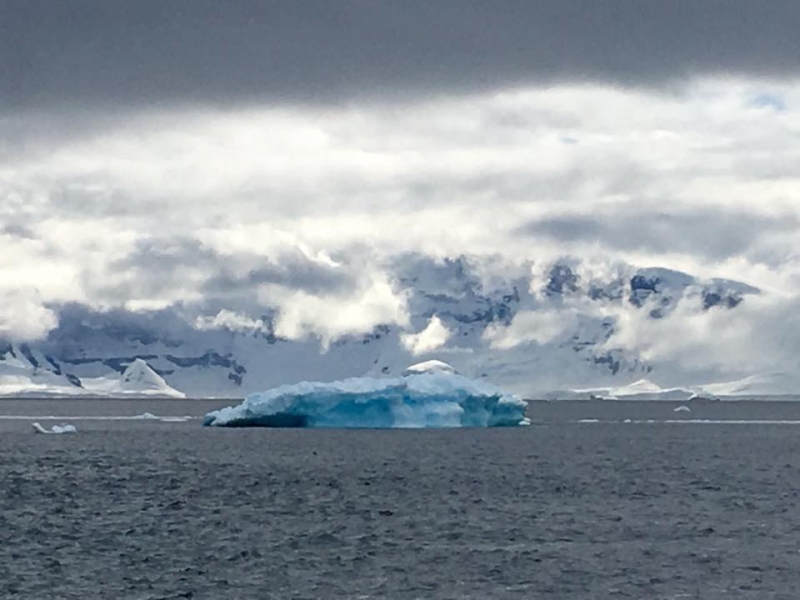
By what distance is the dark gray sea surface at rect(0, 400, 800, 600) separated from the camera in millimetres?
35094

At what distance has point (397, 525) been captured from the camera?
46.9 meters

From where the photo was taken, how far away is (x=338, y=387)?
105 meters

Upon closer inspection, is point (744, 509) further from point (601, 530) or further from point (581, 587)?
point (581, 587)

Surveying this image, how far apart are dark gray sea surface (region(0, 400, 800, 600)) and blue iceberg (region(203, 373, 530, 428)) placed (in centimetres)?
1768

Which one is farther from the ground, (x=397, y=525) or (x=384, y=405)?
(x=384, y=405)

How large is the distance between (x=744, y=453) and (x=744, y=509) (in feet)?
139

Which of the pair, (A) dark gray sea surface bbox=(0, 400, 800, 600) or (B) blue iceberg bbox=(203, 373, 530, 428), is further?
(B) blue iceberg bbox=(203, 373, 530, 428)

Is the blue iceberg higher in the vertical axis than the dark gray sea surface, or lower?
higher

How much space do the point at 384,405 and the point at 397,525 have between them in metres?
64.3

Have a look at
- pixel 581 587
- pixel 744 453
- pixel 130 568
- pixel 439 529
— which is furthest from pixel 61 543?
pixel 744 453

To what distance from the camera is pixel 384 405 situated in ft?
365

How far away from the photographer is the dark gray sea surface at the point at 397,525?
35.1m

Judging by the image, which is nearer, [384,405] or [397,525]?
[397,525]

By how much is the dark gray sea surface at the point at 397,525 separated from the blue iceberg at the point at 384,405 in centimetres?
1768
